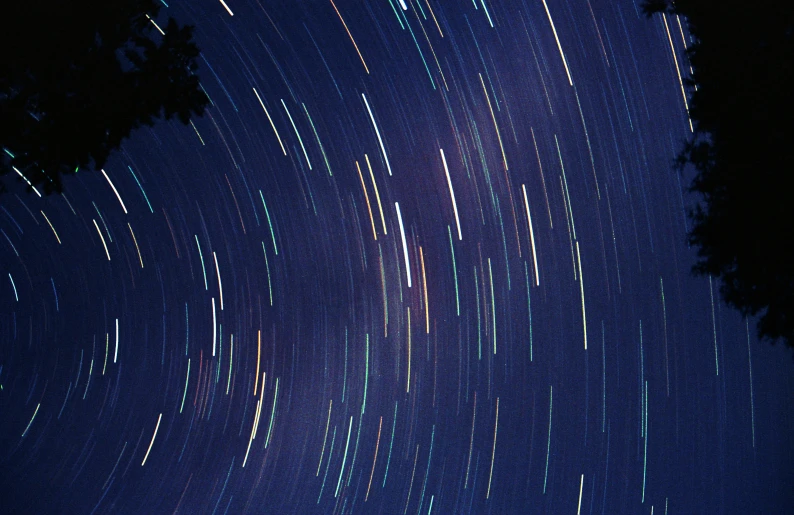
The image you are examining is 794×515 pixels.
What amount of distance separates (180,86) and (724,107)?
506cm

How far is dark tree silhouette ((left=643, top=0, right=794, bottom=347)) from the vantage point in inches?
212

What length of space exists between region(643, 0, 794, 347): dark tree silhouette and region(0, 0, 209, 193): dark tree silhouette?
4911mm

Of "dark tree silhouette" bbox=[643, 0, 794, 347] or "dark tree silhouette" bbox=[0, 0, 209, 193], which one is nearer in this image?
"dark tree silhouette" bbox=[0, 0, 209, 193]

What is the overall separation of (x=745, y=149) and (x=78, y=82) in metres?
5.89

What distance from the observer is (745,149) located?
5.72m

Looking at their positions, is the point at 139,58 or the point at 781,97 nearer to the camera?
the point at 139,58

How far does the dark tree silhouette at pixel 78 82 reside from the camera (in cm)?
416

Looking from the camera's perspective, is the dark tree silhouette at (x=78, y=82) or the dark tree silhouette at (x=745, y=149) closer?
the dark tree silhouette at (x=78, y=82)

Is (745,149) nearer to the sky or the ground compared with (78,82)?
nearer to the sky

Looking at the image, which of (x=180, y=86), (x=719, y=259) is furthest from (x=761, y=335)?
(x=180, y=86)

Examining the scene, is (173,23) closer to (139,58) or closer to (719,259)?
(139,58)

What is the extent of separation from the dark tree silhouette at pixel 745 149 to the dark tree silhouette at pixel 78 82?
16.1 ft

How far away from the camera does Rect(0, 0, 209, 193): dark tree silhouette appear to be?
4.16 metres

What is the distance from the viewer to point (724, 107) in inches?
229
